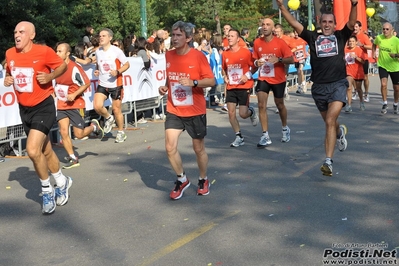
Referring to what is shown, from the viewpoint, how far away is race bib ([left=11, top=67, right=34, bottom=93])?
747 centimetres

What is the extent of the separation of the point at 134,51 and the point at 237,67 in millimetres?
4251

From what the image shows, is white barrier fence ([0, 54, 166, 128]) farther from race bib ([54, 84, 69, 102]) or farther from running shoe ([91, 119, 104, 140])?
race bib ([54, 84, 69, 102])

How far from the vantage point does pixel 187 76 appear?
7.71m

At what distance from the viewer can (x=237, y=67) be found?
458 inches

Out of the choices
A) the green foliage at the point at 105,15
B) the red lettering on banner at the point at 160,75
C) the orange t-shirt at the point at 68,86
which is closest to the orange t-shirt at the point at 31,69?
the orange t-shirt at the point at 68,86

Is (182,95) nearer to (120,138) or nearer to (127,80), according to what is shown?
(120,138)

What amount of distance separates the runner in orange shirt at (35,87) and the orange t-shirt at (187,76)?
124cm

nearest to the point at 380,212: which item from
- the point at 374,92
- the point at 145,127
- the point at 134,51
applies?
the point at 145,127

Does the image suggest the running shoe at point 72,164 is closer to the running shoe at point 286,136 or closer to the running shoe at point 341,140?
the running shoe at point 286,136

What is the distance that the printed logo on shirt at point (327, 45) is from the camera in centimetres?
868

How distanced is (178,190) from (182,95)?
1081mm

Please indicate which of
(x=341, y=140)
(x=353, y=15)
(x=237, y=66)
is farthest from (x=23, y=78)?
(x=237, y=66)

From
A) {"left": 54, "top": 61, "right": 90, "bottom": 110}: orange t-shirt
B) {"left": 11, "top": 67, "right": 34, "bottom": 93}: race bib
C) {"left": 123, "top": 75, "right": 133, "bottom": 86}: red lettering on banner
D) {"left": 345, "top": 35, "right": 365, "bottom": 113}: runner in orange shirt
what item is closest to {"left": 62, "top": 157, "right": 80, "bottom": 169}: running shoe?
{"left": 54, "top": 61, "right": 90, "bottom": 110}: orange t-shirt

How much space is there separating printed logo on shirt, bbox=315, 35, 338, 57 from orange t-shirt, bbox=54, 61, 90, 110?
148 inches
